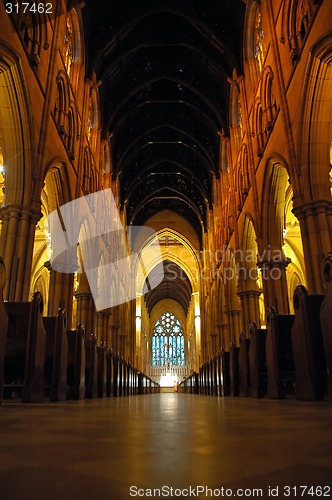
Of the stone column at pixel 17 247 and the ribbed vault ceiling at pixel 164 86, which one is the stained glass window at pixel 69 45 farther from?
the stone column at pixel 17 247

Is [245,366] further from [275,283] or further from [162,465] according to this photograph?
[162,465]

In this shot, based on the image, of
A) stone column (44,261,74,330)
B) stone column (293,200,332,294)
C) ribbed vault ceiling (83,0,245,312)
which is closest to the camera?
stone column (293,200,332,294)

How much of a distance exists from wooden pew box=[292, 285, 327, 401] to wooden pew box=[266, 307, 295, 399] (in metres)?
0.51

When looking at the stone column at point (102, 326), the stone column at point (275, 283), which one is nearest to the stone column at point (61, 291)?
the stone column at point (275, 283)

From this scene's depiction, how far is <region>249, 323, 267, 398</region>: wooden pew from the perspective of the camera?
19.5 ft

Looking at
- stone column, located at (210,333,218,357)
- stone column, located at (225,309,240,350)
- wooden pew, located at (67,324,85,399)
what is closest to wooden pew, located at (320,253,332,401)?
wooden pew, located at (67,324,85,399)

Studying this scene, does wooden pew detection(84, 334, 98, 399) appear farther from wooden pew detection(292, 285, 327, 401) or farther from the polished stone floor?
the polished stone floor

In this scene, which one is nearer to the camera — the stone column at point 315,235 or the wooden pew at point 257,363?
the wooden pew at point 257,363

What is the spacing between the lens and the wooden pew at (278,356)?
16.6ft

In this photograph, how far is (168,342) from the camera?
44.9 metres

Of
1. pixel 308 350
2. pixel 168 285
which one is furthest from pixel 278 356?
pixel 168 285

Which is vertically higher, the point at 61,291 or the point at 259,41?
the point at 259,41

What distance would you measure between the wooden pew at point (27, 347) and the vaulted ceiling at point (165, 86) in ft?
38.0

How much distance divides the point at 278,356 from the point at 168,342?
40.8 metres
